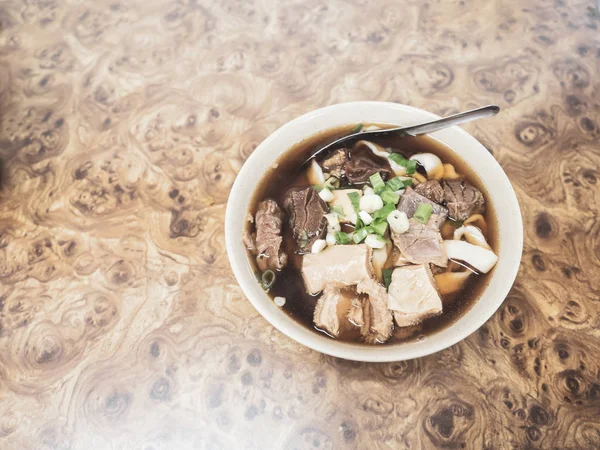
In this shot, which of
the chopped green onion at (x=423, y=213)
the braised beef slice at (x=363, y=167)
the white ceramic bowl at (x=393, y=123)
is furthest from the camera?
the braised beef slice at (x=363, y=167)

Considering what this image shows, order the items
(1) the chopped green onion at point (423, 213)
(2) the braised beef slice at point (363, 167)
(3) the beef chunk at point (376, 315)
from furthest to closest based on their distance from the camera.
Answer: (2) the braised beef slice at point (363, 167)
(1) the chopped green onion at point (423, 213)
(3) the beef chunk at point (376, 315)

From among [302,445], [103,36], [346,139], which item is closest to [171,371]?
[302,445]

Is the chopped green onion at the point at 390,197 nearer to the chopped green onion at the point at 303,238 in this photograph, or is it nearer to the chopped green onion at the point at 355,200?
the chopped green onion at the point at 355,200

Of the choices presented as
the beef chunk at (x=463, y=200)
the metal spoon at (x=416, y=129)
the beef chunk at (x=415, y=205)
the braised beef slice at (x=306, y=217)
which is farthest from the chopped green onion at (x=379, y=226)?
the metal spoon at (x=416, y=129)

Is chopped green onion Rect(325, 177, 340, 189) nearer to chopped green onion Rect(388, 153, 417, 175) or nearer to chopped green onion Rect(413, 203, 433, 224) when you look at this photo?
chopped green onion Rect(388, 153, 417, 175)

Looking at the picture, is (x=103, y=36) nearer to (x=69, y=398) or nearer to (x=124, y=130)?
(x=124, y=130)

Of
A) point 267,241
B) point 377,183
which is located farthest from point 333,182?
point 267,241

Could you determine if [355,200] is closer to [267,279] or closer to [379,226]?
[379,226]
